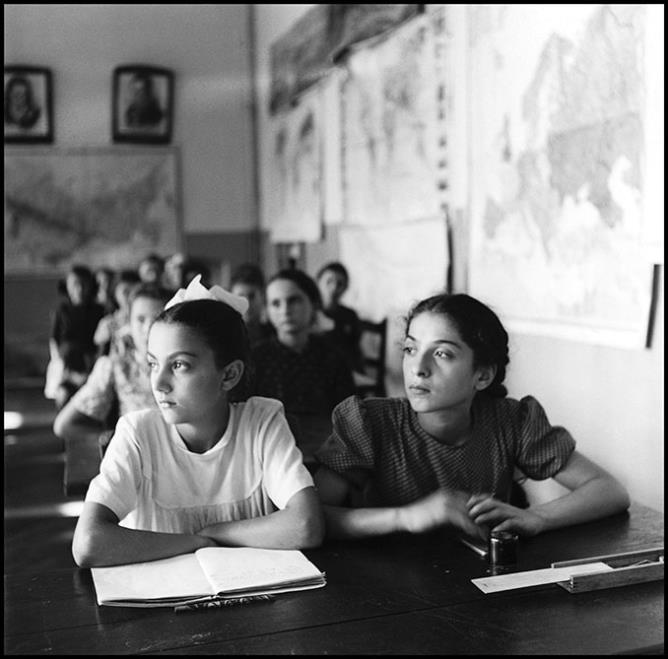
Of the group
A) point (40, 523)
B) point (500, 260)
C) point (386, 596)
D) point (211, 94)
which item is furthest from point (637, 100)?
point (211, 94)

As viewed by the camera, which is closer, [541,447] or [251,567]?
[251,567]

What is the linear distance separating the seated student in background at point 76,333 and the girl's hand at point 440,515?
12.6 feet

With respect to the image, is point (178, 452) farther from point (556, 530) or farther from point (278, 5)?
point (278, 5)

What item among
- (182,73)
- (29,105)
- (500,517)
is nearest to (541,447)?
(500,517)

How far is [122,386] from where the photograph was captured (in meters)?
2.93

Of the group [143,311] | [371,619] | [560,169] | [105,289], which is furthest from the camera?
[105,289]

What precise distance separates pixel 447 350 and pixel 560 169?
1676 millimetres

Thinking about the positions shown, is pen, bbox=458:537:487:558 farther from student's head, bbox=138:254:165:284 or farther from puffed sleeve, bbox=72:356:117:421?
student's head, bbox=138:254:165:284

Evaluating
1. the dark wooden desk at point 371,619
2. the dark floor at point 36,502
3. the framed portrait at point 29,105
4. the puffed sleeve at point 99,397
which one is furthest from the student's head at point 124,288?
the dark wooden desk at point 371,619

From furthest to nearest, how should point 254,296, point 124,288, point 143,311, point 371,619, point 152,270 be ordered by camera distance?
point 152,270
point 124,288
point 254,296
point 143,311
point 371,619

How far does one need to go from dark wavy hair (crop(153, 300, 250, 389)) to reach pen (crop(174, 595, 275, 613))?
0.52 m

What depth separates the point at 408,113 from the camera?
4.71 m

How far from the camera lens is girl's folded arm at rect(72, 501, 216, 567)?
1497 mm

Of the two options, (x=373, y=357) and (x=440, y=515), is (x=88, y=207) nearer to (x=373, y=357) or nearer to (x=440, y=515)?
(x=373, y=357)
